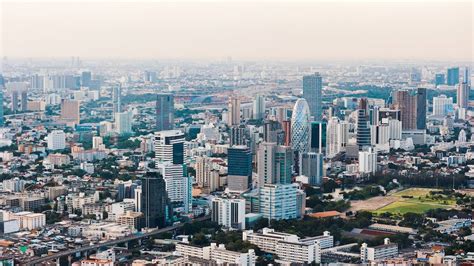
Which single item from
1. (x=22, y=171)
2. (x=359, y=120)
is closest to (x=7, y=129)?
(x=22, y=171)

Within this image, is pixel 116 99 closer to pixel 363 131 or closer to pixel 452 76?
pixel 452 76

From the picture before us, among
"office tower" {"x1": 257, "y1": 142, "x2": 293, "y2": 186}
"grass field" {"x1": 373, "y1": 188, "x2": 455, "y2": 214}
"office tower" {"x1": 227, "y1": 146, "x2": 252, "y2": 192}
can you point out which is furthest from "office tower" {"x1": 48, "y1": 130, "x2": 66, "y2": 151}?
"grass field" {"x1": 373, "y1": 188, "x2": 455, "y2": 214}

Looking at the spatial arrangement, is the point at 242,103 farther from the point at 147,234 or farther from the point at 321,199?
Result: the point at 147,234

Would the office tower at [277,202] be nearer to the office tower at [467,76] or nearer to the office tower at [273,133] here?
the office tower at [273,133]

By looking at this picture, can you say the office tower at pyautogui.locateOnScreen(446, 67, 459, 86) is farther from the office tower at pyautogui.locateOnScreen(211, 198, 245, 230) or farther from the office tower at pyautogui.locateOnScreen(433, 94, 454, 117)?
the office tower at pyautogui.locateOnScreen(211, 198, 245, 230)

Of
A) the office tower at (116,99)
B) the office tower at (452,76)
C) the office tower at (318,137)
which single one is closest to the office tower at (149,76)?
the office tower at (116,99)

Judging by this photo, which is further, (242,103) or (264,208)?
(242,103)
